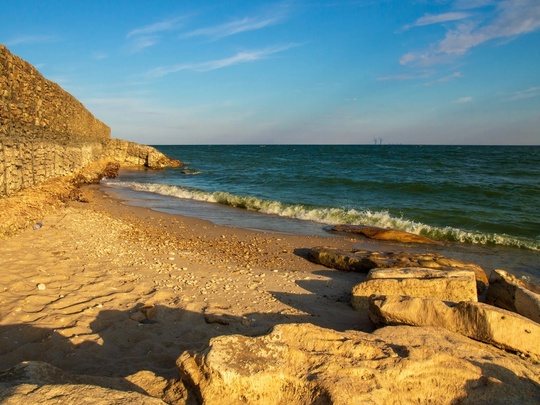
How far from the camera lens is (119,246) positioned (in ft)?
25.3

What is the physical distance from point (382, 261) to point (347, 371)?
4.76 metres

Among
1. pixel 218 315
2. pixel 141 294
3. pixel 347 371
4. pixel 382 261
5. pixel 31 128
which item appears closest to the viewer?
pixel 347 371

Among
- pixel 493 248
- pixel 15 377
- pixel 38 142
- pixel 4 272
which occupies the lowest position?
pixel 493 248

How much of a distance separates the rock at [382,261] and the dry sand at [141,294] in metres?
0.26

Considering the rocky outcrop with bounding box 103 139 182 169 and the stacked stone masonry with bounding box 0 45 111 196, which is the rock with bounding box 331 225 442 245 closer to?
the stacked stone masonry with bounding box 0 45 111 196

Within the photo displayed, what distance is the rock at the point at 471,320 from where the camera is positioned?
335 cm

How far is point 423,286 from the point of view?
489 cm

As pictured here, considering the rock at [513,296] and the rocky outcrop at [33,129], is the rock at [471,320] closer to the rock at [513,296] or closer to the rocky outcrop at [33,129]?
the rock at [513,296]

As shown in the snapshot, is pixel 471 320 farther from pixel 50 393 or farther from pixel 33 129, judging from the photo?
pixel 33 129

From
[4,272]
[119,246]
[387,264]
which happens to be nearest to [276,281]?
[387,264]

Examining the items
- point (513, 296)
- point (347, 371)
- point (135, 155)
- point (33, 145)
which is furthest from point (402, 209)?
point (135, 155)

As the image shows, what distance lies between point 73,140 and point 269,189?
34.4 feet

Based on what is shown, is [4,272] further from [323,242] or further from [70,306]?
[323,242]

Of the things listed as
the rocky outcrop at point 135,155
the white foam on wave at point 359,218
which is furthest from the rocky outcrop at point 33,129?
the rocky outcrop at point 135,155
